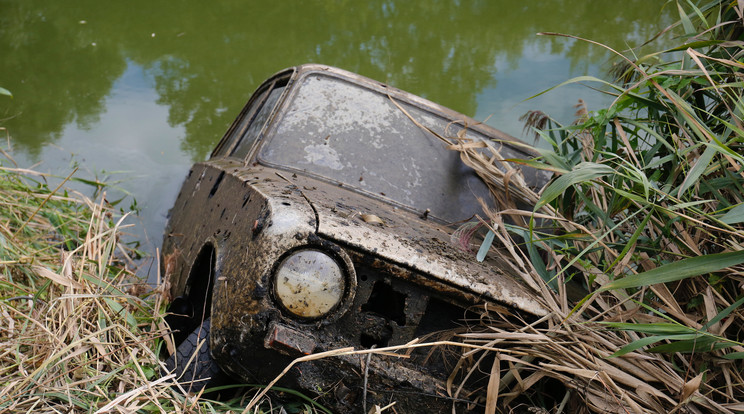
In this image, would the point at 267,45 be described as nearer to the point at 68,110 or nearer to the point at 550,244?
the point at 68,110

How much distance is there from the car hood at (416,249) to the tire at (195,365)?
0.55m

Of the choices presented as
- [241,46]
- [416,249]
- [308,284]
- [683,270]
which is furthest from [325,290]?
[241,46]

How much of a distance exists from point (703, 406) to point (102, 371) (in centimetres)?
182

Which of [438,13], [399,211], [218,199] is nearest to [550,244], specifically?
[399,211]

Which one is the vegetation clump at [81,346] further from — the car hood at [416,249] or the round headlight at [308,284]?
the car hood at [416,249]

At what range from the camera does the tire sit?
2002 mm

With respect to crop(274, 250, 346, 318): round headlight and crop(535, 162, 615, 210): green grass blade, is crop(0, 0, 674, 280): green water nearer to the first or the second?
crop(274, 250, 346, 318): round headlight

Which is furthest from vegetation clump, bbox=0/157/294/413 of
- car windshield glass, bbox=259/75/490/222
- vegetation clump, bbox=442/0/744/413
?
vegetation clump, bbox=442/0/744/413

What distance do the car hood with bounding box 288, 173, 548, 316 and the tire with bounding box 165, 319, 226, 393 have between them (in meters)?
0.55

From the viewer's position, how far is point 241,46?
246 inches

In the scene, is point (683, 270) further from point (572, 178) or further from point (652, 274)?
point (572, 178)

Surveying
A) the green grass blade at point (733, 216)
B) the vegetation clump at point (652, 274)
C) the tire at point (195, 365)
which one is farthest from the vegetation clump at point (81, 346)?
the green grass blade at point (733, 216)

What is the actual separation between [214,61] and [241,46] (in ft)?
1.20

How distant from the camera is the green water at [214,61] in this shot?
16.7ft
